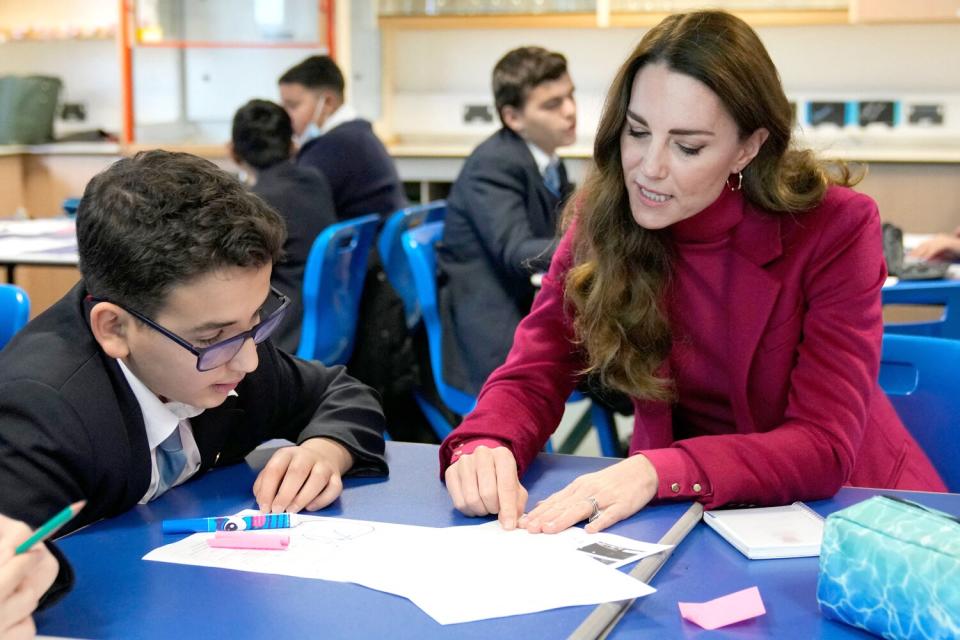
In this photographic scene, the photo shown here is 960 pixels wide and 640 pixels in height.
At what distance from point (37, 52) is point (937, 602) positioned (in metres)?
7.01

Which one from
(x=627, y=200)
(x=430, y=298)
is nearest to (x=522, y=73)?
(x=430, y=298)

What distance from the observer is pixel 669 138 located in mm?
1552

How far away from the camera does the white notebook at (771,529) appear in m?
1.21

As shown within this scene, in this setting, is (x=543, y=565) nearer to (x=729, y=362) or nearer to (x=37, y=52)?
(x=729, y=362)

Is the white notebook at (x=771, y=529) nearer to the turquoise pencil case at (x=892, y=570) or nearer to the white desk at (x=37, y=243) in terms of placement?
the turquoise pencil case at (x=892, y=570)

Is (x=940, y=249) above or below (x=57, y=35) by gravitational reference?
below

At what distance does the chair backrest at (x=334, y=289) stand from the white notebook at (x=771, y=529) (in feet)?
6.56

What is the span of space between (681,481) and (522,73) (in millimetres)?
2330

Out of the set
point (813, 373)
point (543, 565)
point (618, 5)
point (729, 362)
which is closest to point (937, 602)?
point (543, 565)

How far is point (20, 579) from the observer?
926 mm

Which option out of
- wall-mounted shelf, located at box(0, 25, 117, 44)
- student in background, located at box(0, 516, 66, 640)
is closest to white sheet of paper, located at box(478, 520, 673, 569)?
student in background, located at box(0, 516, 66, 640)

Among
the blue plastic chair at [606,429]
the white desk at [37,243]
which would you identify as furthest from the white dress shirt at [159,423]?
the blue plastic chair at [606,429]

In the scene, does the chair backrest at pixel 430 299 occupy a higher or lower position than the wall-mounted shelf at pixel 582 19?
lower

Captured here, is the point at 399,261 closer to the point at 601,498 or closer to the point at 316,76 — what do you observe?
the point at 316,76
